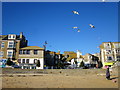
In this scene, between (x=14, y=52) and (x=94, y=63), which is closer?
(x=14, y=52)

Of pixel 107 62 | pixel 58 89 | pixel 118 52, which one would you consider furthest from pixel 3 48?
pixel 58 89

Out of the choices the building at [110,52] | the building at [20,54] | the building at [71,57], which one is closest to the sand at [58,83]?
the building at [20,54]

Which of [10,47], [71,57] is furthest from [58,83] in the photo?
[71,57]

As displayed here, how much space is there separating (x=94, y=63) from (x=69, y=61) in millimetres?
10339

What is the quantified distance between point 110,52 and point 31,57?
27.9 metres

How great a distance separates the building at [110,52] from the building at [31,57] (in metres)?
22.7

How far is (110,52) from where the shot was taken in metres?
60.9

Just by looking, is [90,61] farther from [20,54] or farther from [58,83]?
[58,83]

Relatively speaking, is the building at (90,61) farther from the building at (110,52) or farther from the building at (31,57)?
the building at (31,57)

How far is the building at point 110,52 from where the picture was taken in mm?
60000

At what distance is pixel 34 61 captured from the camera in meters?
52.7

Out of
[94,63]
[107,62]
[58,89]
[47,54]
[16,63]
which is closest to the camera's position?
[58,89]

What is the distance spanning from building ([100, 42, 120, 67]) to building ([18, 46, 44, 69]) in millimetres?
22655

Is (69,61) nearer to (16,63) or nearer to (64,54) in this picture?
(64,54)
